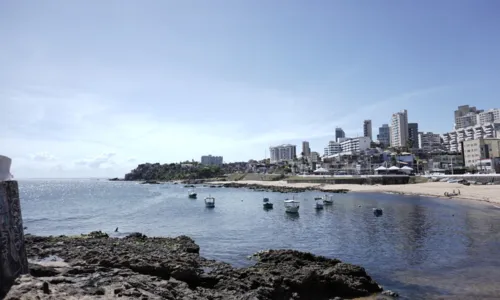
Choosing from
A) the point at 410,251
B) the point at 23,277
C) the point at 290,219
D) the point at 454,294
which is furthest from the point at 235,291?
the point at 290,219

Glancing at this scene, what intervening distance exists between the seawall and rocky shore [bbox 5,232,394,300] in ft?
1.51

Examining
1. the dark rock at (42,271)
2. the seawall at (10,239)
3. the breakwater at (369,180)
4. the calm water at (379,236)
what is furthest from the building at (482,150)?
the seawall at (10,239)

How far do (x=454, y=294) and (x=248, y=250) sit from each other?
15474mm

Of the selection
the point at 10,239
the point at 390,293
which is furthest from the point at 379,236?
the point at 10,239

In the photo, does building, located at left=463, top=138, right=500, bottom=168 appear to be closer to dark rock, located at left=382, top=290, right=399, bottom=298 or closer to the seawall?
dark rock, located at left=382, top=290, right=399, bottom=298

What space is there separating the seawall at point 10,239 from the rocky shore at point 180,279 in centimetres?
46

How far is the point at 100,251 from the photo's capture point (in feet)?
76.6

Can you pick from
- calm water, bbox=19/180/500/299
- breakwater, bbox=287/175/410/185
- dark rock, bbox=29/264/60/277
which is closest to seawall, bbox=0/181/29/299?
dark rock, bbox=29/264/60/277

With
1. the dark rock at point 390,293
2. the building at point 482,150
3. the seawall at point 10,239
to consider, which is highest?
the building at point 482,150

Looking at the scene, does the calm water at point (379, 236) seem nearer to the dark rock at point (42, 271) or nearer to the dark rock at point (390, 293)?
the dark rock at point (390, 293)

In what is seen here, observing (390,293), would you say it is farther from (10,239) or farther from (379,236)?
(10,239)

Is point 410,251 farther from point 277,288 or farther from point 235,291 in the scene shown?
point 235,291

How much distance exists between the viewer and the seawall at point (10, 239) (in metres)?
13.0

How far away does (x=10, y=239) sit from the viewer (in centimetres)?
1373
